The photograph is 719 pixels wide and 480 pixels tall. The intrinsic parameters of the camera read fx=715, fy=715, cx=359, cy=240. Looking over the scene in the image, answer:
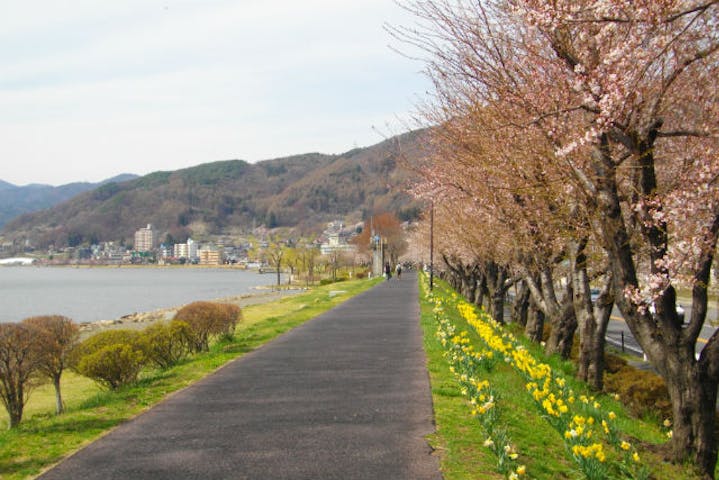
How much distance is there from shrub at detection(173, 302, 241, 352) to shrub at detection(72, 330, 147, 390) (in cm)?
392

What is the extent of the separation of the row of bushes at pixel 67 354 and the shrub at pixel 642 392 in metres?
9.27

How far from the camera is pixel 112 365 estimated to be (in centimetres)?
1269

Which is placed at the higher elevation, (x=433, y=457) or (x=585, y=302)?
(x=585, y=302)

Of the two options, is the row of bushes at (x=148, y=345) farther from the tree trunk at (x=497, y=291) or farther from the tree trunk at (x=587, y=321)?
the tree trunk at (x=497, y=291)

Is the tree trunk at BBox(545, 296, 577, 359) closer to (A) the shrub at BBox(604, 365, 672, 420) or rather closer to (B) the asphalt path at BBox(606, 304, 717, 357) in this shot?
(A) the shrub at BBox(604, 365, 672, 420)

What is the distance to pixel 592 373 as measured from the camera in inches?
536

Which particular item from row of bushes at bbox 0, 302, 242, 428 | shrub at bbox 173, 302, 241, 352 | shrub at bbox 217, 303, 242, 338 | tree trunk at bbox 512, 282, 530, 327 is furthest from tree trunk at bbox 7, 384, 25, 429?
tree trunk at bbox 512, 282, 530, 327

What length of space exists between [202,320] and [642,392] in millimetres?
10614

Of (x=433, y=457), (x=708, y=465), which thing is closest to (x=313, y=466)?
(x=433, y=457)

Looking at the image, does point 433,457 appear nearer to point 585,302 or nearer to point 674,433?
point 674,433

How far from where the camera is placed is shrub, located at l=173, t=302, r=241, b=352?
18.1m

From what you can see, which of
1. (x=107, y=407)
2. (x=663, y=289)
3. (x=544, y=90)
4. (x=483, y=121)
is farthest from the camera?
(x=483, y=121)

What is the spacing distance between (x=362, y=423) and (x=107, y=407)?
3827mm

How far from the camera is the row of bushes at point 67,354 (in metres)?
12.7
